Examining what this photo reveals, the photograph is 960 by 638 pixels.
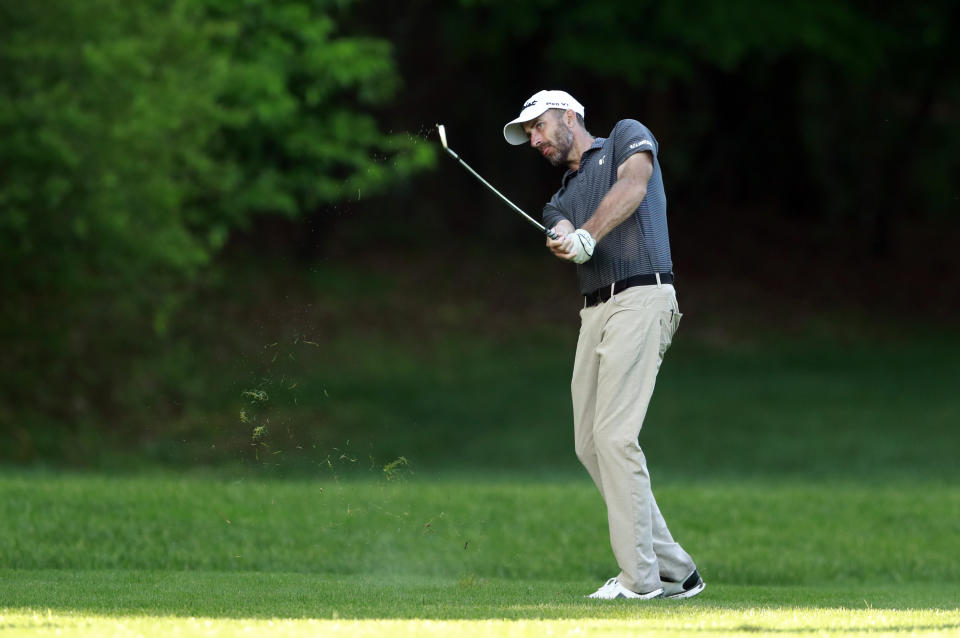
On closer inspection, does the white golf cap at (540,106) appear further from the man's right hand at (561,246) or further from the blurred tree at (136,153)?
the blurred tree at (136,153)

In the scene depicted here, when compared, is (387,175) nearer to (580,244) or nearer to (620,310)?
(620,310)

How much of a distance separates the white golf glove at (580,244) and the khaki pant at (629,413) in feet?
1.07

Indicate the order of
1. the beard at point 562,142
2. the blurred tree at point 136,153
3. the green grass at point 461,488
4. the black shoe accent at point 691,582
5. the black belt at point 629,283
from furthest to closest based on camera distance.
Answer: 1. the blurred tree at point 136,153
2. the beard at point 562,142
3. the black shoe accent at point 691,582
4. the black belt at point 629,283
5. the green grass at point 461,488

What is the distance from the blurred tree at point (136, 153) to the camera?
57.9 feet

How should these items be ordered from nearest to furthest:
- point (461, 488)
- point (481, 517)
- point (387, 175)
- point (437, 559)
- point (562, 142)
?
point (562, 142) < point (437, 559) < point (481, 517) < point (461, 488) < point (387, 175)

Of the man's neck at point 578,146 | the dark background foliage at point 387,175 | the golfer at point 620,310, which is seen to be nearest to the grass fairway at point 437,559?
the golfer at point 620,310

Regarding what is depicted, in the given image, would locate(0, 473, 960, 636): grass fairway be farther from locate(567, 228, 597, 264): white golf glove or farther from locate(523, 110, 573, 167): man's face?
→ locate(523, 110, 573, 167): man's face

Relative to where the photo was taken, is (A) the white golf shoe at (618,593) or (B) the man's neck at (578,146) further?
(B) the man's neck at (578,146)

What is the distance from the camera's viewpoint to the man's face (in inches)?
291

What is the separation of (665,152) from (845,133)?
5.44 m

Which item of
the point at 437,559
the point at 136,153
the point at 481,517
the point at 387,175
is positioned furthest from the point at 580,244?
the point at 387,175

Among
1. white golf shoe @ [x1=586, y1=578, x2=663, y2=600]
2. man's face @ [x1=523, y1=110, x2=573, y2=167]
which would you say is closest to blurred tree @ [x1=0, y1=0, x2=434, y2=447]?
man's face @ [x1=523, y1=110, x2=573, y2=167]

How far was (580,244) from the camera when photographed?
22.7ft

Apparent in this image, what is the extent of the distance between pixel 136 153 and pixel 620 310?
12478mm
